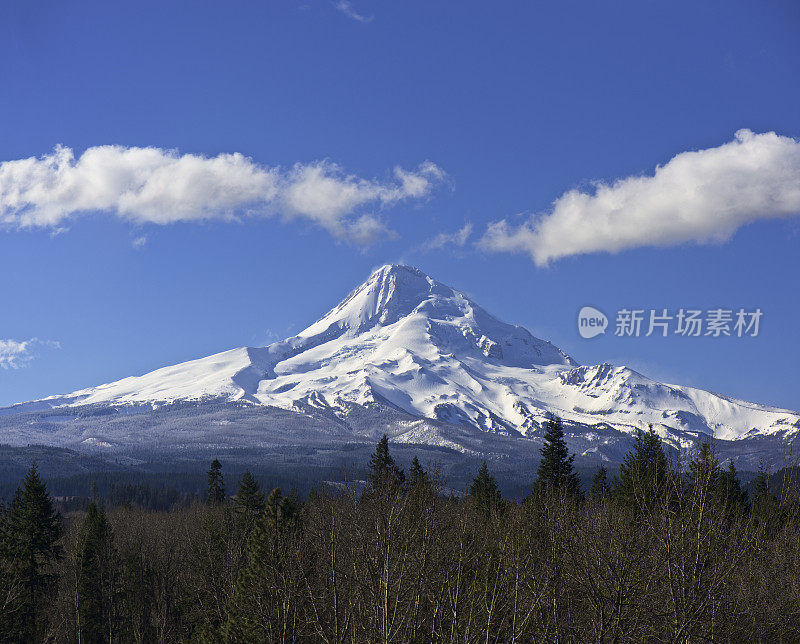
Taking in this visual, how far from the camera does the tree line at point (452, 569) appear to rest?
18.7 metres

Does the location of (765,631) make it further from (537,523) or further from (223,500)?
(223,500)

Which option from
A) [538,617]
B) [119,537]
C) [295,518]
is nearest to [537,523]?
[295,518]

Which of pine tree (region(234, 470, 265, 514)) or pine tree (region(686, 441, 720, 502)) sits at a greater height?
pine tree (region(686, 441, 720, 502))

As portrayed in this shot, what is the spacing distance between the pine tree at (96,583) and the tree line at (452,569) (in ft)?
0.51

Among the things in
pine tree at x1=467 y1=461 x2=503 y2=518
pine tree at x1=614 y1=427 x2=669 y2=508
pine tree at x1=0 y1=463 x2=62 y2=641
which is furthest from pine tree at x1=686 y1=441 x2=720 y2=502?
pine tree at x1=0 y1=463 x2=62 y2=641

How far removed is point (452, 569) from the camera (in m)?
20.7

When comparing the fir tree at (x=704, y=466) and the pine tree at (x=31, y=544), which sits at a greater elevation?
the fir tree at (x=704, y=466)

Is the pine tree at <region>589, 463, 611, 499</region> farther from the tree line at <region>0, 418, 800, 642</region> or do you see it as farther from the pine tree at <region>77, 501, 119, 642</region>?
the pine tree at <region>77, 501, 119, 642</region>

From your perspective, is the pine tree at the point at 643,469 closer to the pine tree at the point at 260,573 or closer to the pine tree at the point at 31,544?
the pine tree at the point at 260,573

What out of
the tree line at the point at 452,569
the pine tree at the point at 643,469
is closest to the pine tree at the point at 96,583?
the tree line at the point at 452,569

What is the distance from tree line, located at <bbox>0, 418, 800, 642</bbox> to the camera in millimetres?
18734

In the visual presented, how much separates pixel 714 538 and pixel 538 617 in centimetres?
518

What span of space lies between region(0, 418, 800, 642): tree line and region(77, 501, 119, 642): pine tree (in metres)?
0.15

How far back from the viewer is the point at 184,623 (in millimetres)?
58031
